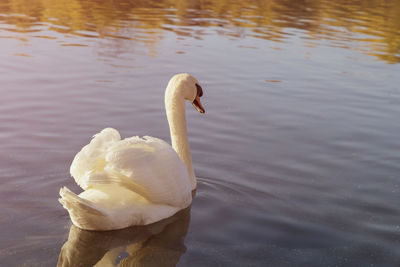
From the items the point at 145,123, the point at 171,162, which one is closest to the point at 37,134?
the point at 145,123

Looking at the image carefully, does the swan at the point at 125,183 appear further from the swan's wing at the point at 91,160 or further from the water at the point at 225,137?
the water at the point at 225,137

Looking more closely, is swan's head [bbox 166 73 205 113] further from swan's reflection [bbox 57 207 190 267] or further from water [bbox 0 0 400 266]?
swan's reflection [bbox 57 207 190 267]

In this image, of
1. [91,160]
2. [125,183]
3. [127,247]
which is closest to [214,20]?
[91,160]

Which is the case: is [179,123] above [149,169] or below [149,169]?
below

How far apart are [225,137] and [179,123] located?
2.47m

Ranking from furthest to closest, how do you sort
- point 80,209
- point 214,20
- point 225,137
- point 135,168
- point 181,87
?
point 214,20 → point 225,137 → point 181,87 → point 135,168 → point 80,209

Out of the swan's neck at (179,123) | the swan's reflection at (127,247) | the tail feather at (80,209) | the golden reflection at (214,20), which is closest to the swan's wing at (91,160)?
the tail feather at (80,209)

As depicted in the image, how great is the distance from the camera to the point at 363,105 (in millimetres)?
12570

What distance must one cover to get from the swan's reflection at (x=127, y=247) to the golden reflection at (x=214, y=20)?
45.0 feet

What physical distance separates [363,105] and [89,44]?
9.45 meters

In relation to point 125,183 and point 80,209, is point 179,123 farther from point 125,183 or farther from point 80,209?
point 80,209

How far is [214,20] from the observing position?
2741 cm

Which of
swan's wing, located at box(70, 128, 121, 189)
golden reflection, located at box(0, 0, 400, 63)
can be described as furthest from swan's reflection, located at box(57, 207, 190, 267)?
golden reflection, located at box(0, 0, 400, 63)

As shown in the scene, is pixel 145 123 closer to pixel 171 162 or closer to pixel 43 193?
pixel 43 193
